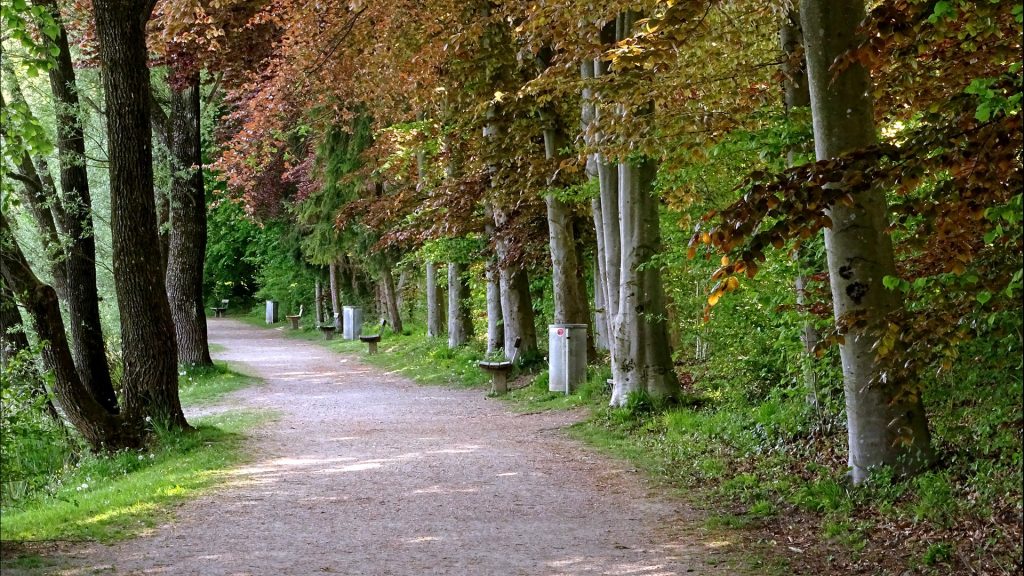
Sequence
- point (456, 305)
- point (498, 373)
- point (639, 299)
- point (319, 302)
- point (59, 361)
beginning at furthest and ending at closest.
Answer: point (319, 302) → point (456, 305) → point (498, 373) → point (639, 299) → point (59, 361)

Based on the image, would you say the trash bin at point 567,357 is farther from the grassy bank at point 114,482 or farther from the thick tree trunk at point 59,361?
the thick tree trunk at point 59,361

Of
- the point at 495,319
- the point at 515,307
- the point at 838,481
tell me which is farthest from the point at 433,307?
the point at 838,481

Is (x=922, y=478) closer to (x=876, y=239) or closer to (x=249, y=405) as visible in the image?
(x=876, y=239)

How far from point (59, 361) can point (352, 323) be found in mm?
20956

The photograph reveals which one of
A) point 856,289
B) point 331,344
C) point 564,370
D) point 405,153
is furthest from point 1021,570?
point 331,344

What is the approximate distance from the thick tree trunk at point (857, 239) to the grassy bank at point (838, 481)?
26 centimetres

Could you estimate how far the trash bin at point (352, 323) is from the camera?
105 feet

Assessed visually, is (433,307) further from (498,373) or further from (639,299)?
(639,299)

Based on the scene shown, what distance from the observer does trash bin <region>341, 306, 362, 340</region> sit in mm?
31995

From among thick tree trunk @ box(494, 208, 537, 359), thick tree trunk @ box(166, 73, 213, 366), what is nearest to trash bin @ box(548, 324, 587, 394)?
thick tree trunk @ box(494, 208, 537, 359)

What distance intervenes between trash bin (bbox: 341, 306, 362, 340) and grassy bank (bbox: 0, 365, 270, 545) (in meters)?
16.9

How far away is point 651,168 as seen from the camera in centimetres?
1297

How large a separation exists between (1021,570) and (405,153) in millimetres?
18896

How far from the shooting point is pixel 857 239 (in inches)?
298
